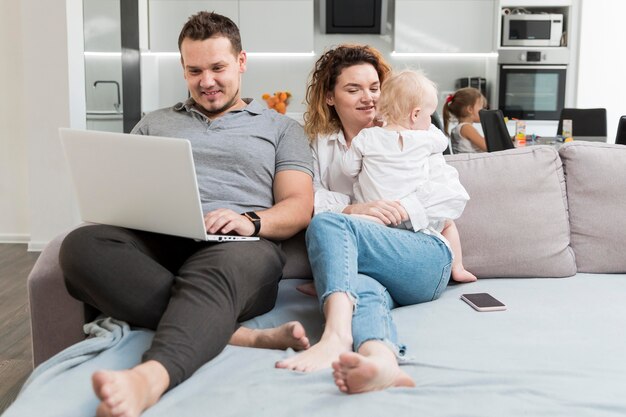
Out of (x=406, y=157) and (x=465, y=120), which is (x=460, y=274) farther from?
(x=465, y=120)

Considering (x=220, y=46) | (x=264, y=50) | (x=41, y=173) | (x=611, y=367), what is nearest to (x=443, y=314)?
(x=611, y=367)

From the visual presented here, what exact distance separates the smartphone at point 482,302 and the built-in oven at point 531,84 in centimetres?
409

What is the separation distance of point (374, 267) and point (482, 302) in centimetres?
32

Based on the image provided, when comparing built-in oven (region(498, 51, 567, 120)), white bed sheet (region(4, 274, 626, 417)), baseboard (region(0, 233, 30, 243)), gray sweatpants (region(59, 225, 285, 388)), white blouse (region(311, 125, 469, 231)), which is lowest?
baseboard (region(0, 233, 30, 243))

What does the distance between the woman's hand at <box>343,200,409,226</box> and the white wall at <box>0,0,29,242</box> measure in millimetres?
3669

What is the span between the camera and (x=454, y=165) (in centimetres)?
226

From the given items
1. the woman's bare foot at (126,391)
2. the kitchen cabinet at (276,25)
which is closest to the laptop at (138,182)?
the woman's bare foot at (126,391)

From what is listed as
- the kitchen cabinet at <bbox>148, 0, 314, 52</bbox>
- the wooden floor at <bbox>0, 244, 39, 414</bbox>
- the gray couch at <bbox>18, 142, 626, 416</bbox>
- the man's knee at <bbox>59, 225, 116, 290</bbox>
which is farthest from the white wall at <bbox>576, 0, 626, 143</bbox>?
the man's knee at <bbox>59, 225, 116, 290</bbox>

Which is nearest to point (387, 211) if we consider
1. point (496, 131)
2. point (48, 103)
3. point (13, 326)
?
point (13, 326)

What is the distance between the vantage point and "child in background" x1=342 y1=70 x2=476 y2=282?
2.04 metres

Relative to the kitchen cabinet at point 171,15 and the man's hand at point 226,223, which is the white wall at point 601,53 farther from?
the man's hand at point 226,223

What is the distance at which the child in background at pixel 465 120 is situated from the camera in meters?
4.69

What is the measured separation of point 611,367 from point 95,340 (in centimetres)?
110

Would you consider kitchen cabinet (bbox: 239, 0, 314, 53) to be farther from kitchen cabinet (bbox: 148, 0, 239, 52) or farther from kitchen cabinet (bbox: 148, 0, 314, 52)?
kitchen cabinet (bbox: 148, 0, 239, 52)
